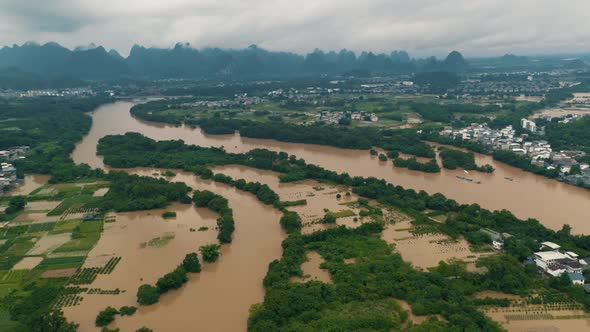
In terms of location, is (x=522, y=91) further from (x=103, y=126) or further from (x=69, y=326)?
(x=69, y=326)

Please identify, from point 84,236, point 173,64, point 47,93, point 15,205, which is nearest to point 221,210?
point 84,236

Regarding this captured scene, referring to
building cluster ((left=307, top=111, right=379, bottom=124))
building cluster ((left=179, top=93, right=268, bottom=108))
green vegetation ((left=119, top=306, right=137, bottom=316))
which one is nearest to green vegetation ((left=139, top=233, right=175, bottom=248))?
green vegetation ((left=119, top=306, right=137, bottom=316))

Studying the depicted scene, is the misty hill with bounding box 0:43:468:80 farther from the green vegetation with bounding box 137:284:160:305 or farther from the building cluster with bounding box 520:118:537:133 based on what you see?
the green vegetation with bounding box 137:284:160:305

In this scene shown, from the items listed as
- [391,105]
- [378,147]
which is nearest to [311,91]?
[391,105]

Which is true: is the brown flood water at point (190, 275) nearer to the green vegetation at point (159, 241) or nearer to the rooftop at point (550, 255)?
the green vegetation at point (159, 241)

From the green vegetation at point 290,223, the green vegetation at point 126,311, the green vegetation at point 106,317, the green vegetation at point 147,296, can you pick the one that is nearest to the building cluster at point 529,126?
the green vegetation at point 290,223
